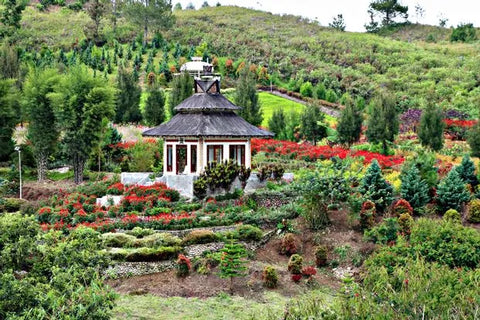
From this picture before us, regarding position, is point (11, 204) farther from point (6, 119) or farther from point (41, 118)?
point (6, 119)

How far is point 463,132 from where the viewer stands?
149ft

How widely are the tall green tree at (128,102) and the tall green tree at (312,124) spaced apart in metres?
11.8

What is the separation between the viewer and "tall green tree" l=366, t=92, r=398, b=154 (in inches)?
1572

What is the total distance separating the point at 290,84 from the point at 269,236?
136ft

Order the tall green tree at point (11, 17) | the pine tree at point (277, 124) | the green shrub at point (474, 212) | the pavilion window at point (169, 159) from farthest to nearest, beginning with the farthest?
the tall green tree at point (11, 17) → the pine tree at point (277, 124) → the pavilion window at point (169, 159) → the green shrub at point (474, 212)

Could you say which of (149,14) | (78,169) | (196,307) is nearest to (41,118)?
(78,169)

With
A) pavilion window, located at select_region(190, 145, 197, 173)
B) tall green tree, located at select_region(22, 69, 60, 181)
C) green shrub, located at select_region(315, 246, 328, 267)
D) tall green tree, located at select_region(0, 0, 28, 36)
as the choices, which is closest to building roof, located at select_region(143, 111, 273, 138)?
pavilion window, located at select_region(190, 145, 197, 173)

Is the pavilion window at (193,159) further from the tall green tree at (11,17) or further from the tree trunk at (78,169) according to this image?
the tall green tree at (11,17)

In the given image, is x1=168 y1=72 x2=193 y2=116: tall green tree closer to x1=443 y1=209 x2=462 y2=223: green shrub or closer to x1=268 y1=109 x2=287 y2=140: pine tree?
x1=268 y1=109 x2=287 y2=140: pine tree

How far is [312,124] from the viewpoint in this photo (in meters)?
44.9

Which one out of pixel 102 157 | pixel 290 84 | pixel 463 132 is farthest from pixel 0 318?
pixel 290 84

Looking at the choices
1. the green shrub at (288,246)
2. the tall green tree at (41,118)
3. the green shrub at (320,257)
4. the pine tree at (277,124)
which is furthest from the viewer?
the pine tree at (277,124)

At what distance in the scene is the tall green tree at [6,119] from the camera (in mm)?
36469

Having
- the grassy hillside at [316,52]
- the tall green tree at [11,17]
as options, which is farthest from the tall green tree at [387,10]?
the tall green tree at [11,17]
